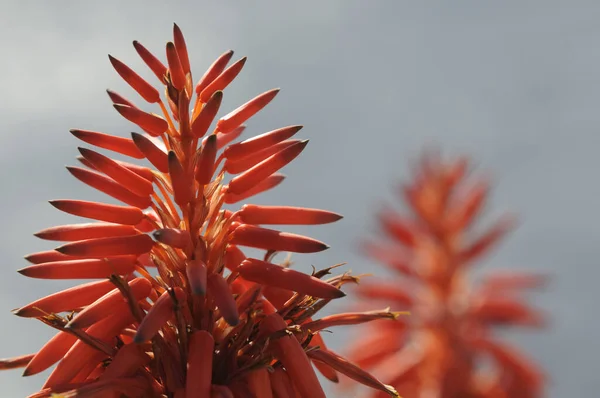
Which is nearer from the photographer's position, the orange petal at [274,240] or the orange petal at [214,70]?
the orange petal at [274,240]

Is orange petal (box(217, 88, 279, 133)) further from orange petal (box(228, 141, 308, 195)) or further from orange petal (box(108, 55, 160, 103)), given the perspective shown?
orange petal (box(108, 55, 160, 103))

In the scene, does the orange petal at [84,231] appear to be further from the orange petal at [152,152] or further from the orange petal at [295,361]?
the orange petal at [295,361]

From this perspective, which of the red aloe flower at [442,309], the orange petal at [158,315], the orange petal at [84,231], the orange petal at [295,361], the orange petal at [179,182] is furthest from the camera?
the red aloe flower at [442,309]

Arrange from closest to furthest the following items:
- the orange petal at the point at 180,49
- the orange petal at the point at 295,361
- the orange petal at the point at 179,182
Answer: the orange petal at the point at 295,361
the orange petal at the point at 179,182
the orange petal at the point at 180,49

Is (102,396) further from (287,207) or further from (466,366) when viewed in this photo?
(466,366)

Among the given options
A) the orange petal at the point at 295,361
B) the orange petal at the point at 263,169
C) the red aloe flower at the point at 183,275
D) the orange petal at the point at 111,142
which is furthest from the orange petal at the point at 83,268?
the orange petal at the point at 295,361
